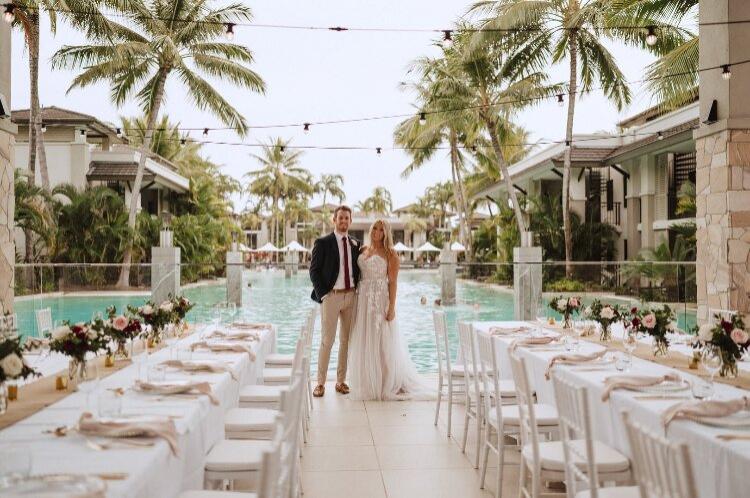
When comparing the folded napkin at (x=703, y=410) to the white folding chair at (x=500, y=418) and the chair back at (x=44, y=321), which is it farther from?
the chair back at (x=44, y=321)

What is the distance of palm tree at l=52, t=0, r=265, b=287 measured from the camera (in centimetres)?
2156

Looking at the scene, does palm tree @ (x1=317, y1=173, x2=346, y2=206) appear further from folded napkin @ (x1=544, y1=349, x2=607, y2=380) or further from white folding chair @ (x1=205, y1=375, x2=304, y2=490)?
white folding chair @ (x1=205, y1=375, x2=304, y2=490)

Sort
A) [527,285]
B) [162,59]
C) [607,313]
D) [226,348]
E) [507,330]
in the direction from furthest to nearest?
[162,59], [527,285], [507,330], [607,313], [226,348]

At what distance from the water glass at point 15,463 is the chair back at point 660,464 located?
1.99 metres

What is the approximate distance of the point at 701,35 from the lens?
955 cm

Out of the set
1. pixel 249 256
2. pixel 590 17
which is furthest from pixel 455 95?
pixel 249 256

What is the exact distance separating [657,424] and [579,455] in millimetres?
408

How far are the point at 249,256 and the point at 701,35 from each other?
56.3m

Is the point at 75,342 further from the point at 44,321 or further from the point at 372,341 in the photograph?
the point at 372,341

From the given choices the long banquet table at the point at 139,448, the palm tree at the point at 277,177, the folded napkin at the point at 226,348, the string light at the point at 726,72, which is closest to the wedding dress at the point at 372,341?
the folded napkin at the point at 226,348

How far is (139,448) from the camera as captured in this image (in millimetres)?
2938

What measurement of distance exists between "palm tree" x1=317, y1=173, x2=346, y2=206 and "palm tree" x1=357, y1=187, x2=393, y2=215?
13.5 ft

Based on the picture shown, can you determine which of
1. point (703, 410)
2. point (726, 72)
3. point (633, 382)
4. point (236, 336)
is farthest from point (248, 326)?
point (726, 72)

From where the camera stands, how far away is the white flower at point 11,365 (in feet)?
10.7
